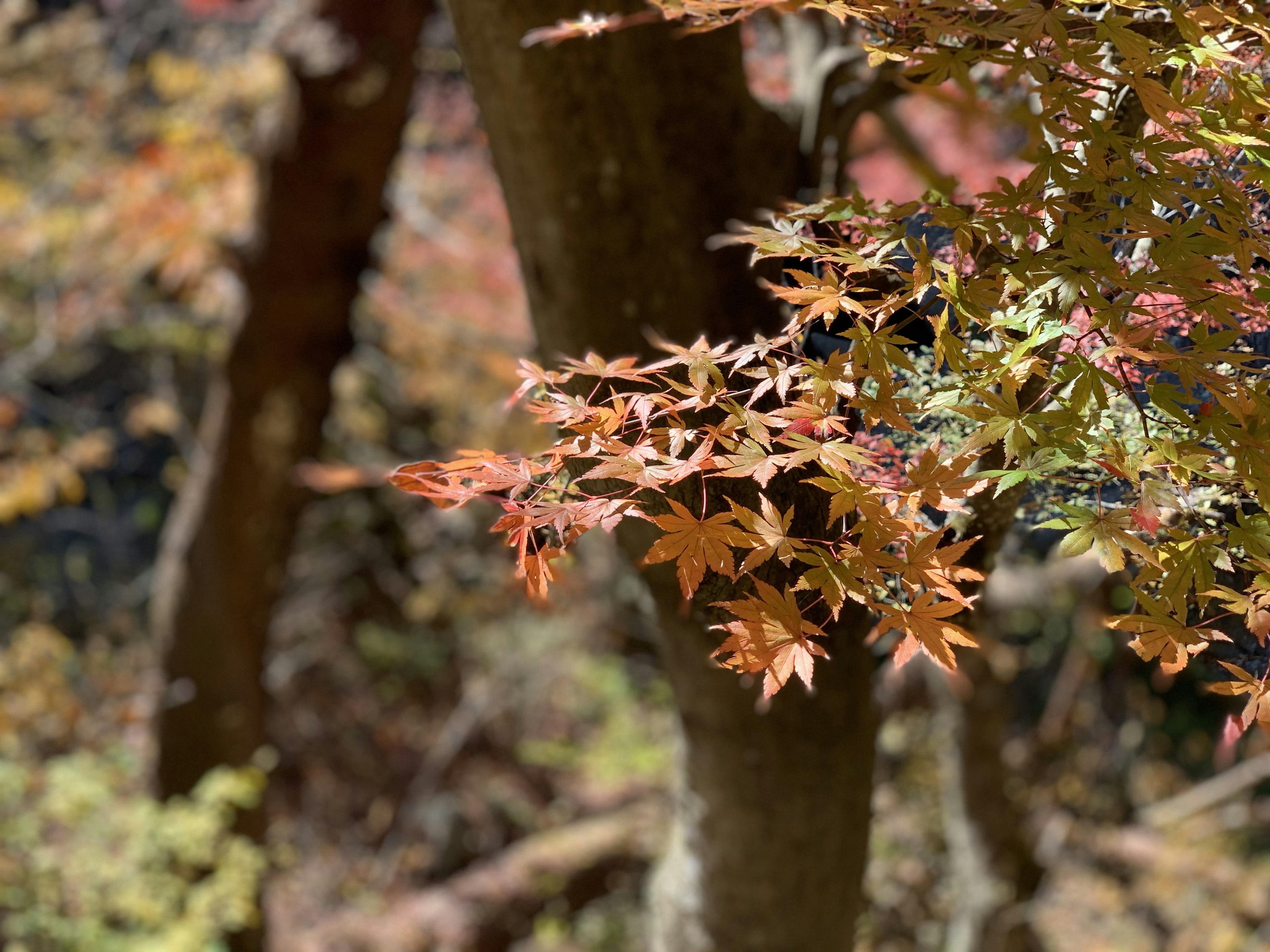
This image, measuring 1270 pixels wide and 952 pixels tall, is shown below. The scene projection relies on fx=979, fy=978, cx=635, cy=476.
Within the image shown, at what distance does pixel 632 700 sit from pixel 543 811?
3.46ft

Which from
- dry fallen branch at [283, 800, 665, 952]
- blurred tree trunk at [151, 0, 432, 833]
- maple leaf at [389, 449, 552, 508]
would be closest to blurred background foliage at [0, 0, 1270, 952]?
dry fallen branch at [283, 800, 665, 952]

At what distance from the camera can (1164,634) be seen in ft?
3.39

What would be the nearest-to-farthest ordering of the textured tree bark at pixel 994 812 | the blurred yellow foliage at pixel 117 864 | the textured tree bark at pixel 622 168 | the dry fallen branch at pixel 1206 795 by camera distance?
the textured tree bark at pixel 622 168 → the blurred yellow foliage at pixel 117 864 → the textured tree bark at pixel 994 812 → the dry fallen branch at pixel 1206 795

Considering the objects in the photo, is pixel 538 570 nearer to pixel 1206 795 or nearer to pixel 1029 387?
pixel 1029 387

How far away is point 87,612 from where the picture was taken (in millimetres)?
7020

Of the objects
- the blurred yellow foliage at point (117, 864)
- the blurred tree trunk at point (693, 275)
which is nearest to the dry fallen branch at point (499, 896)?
the blurred yellow foliage at point (117, 864)

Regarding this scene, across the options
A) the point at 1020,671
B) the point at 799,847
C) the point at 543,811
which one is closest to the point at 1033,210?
the point at 799,847

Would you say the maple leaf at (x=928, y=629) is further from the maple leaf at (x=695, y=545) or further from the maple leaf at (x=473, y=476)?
Result: the maple leaf at (x=473, y=476)

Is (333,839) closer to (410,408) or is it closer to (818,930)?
(410,408)

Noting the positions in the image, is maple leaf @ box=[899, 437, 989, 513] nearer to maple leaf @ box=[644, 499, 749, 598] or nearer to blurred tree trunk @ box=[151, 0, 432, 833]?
maple leaf @ box=[644, 499, 749, 598]

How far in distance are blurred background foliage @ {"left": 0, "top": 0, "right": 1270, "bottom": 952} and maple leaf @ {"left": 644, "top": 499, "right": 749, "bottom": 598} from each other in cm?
319

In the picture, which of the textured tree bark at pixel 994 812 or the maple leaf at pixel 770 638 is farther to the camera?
the textured tree bark at pixel 994 812

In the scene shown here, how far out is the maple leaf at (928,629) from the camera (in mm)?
1030

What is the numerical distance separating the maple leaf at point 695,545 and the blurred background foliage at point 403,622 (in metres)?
3.19
